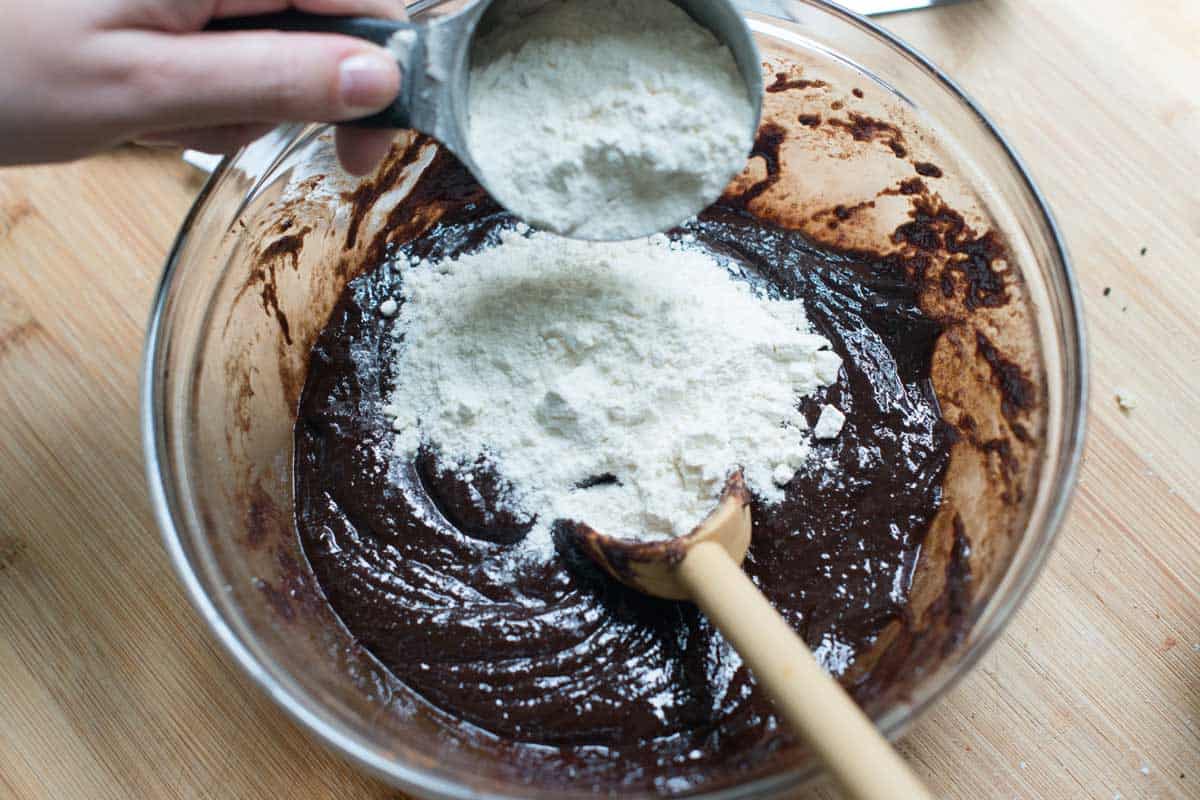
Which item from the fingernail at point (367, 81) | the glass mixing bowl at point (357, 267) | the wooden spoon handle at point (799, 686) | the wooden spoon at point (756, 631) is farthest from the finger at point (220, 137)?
the wooden spoon handle at point (799, 686)

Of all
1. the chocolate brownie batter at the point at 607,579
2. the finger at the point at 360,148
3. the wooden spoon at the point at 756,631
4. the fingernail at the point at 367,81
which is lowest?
the chocolate brownie batter at the point at 607,579

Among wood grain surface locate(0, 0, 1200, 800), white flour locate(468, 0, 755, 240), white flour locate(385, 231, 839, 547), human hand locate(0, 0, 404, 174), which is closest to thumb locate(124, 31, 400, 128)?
human hand locate(0, 0, 404, 174)

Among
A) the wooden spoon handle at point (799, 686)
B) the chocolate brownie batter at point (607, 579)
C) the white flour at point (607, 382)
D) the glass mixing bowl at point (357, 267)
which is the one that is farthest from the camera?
the white flour at point (607, 382)

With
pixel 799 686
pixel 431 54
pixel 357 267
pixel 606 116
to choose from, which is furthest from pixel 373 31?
pixel 799 686

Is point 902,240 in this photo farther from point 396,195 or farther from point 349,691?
point 349,691

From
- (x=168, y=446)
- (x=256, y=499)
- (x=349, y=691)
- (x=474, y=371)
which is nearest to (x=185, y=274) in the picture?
(x=168, y=446)

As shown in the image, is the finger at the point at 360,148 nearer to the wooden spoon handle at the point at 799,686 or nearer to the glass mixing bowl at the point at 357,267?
the glass mixing bowl at the point at 357,267
